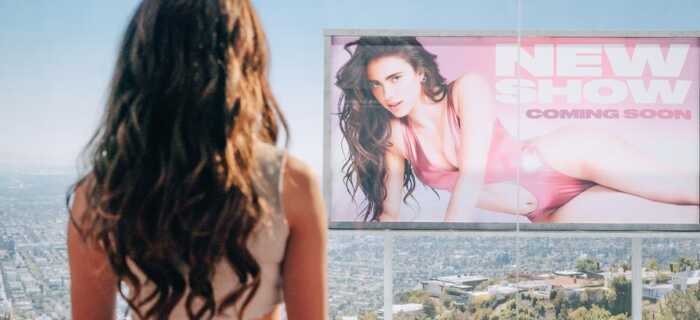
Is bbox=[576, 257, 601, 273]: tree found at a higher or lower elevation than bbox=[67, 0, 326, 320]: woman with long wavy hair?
lower

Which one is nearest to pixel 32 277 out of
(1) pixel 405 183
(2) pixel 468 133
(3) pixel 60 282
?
(3) pixel 60 282

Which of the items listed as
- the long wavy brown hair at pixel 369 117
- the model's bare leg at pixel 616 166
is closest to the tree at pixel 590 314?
the model's bare leg at pixel 616 166

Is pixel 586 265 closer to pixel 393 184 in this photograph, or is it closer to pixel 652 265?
pixel 652 265

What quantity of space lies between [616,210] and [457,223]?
73 cm

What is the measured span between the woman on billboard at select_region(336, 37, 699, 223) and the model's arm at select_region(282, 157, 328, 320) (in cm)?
255

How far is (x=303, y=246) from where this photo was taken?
827mm

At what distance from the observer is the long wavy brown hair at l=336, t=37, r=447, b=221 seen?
339cm

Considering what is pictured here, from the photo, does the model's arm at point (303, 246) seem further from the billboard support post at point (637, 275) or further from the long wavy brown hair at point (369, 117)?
the billboard support post at point (637, 275)

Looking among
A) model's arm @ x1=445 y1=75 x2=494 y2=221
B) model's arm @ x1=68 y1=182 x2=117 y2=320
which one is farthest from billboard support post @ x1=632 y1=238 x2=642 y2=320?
model's arm @ x1=68 y1=182 x2=117 y2=320

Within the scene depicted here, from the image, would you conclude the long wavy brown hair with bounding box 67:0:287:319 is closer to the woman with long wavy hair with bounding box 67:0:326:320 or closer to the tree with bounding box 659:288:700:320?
the woman with long wavy hair with bounding box 67:0:326:320

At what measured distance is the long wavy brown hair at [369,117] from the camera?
339 cm

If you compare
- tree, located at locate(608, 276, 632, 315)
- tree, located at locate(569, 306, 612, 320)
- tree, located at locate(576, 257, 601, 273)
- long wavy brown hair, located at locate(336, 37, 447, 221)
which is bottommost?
tree, located at locate(569, 306, 612, 320)

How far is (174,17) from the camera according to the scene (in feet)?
2.67

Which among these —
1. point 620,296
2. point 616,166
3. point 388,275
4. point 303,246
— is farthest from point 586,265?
point 303,246
